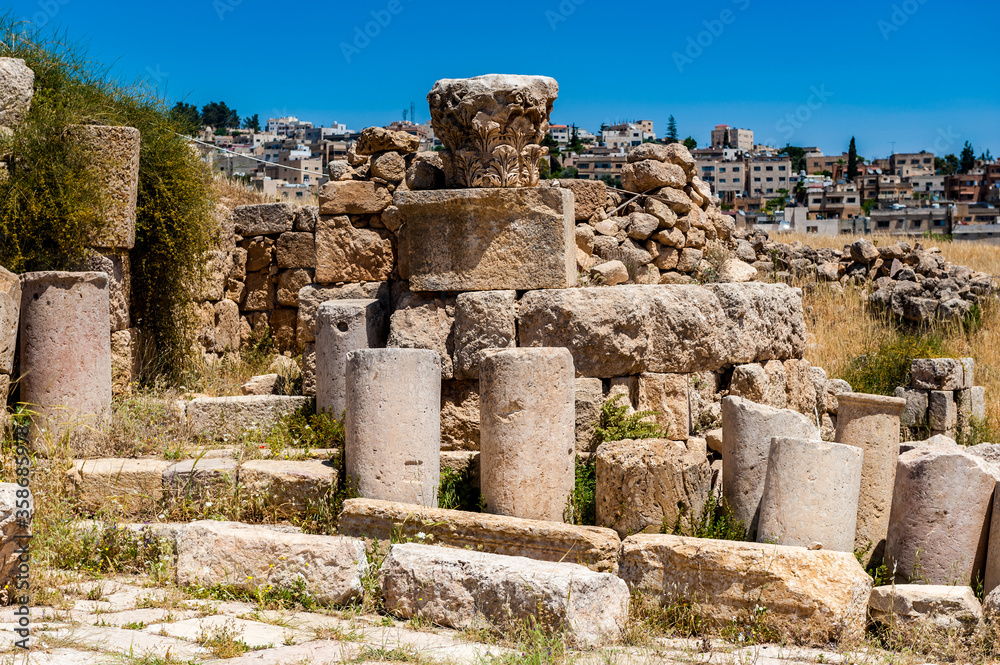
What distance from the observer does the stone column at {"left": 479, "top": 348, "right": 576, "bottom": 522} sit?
5680mm

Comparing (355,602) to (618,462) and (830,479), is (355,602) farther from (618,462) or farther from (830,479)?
(830,479)

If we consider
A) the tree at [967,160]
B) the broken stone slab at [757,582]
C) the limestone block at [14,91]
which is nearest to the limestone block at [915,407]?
the broken stone slab at [757,582]

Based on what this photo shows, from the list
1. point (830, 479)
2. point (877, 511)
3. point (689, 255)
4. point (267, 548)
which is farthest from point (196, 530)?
point (689, 255)

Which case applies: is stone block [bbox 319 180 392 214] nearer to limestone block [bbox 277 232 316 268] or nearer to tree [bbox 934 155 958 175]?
limestone block [bbox 277 232 316 268]

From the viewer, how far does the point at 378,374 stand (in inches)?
229

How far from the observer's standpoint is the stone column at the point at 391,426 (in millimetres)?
5805

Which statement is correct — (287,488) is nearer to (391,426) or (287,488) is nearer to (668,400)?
(391,426)

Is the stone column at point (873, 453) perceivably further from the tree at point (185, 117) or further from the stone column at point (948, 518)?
the tree at point (185, 117)

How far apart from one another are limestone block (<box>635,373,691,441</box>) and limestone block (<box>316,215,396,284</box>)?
2.92 meters

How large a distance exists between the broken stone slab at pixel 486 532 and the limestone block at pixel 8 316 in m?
2.66

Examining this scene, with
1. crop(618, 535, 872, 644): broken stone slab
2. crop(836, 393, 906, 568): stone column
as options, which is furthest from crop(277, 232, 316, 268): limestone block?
crop(618, 535, 872, 644): broken stone slab

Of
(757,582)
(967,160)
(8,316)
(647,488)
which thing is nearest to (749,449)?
(647,488)

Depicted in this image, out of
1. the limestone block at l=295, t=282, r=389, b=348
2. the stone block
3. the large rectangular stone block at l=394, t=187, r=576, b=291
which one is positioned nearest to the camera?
the large rectangular stone block at l=394, t=187, r=576, b=291

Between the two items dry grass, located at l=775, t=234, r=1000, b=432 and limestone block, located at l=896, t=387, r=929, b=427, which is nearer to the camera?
limestone block, located at l=896, t=387, r=929, b=427
